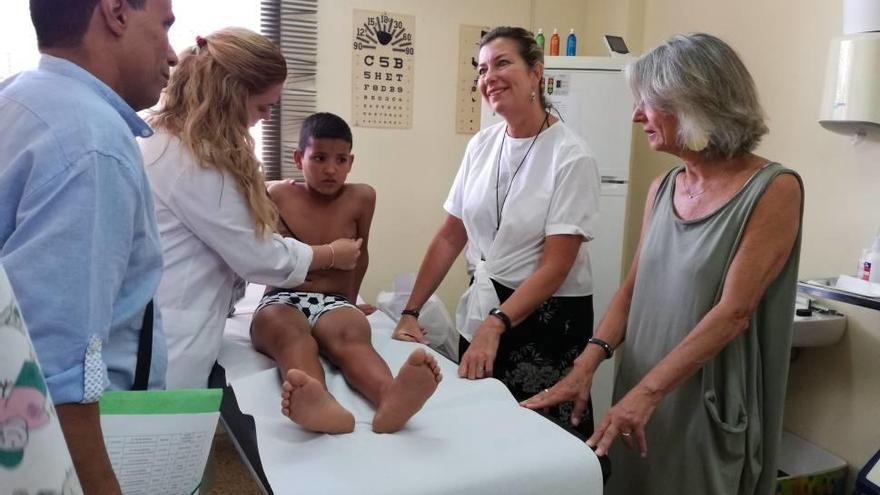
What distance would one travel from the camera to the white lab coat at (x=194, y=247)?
131cm

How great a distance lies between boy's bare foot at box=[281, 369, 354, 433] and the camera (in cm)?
116

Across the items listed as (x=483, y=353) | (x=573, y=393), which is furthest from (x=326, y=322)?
(x=573, y=393)

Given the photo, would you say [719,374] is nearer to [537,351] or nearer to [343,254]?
[537,351]

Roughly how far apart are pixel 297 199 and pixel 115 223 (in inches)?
56.3

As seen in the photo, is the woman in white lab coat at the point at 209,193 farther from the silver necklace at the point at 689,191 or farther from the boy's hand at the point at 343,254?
the silver necklace at the point at 689,191

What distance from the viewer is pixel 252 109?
4.83 feet

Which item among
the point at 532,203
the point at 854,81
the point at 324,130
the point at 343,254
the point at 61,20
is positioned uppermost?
the point at 854,81

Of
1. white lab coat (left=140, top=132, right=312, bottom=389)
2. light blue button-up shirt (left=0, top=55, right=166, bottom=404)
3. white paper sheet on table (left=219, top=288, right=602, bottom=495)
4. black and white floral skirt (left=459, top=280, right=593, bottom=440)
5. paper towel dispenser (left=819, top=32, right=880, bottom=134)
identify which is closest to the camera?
light blue button-up shirt (left=0, top=55, right=166, bottom=404)

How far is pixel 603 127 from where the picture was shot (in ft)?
9.76

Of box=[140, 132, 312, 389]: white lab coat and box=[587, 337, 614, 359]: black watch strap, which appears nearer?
box=[140, 132, 312, 389]: white lab coat

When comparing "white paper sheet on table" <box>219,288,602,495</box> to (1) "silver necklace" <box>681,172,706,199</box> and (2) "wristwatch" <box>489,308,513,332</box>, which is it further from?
(1) "silver necklace" <box>681,172,706,199</box>

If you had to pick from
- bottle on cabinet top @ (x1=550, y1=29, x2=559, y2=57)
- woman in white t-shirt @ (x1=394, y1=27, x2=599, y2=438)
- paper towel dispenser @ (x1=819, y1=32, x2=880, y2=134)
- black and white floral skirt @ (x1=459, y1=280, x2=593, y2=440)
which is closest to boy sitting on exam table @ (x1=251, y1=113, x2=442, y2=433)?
woman in white t-shirt @ (x1=394, y1=27, x2=599, y2=438)

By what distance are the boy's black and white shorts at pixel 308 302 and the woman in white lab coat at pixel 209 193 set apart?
0.92 ft

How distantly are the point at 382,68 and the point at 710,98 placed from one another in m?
2.25
